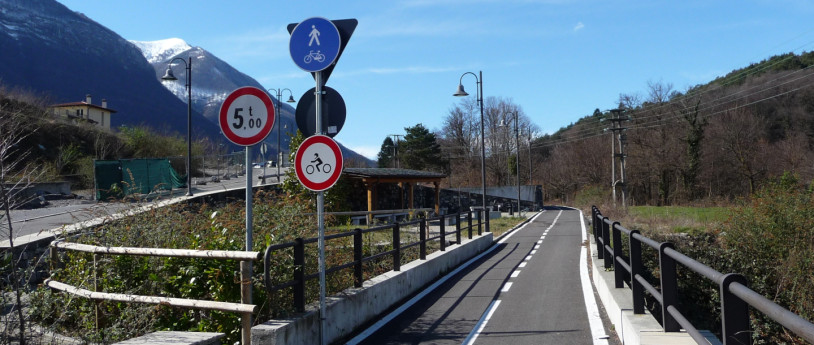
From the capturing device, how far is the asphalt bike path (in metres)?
7.05

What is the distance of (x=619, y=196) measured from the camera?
54125mm

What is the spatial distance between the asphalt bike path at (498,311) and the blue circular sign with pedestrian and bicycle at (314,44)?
3.17 meters

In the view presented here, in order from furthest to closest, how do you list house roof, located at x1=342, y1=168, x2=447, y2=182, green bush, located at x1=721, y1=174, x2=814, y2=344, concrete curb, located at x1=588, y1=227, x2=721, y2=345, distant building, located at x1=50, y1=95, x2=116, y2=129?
distant building, located at x1=50, y1=95, x2=116, y2=129 → house roof, located at x1=342, y1=168, x2=447, y2=182 → green bush, located at x1=721, y1=174, x2=814, y2=344 → concrete curb, located at x1=588, y1=227, x2=721, y2=345

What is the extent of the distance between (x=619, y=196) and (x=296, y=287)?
170 ft

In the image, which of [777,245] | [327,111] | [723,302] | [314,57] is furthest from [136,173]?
[723,302]

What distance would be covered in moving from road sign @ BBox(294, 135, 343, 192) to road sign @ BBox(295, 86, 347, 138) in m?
0.41

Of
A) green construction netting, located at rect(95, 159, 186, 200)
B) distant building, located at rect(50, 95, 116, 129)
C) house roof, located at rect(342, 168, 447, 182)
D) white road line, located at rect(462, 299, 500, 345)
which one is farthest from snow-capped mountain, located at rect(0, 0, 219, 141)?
white road line, located at rect(462, 299, 500, 345)

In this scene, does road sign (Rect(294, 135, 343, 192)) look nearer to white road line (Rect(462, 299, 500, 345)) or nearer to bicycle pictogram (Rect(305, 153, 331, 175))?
bicycle pictogram (Rect(305, 153, 331, 175))

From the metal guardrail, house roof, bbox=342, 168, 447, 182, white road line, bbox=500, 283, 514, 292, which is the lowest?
white road line, bbox=500, 283, 514, 292

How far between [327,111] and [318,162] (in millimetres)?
698

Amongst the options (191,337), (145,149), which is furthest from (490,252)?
(145,149)

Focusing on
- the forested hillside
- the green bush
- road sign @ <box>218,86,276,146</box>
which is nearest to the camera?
road sign @ <box>218,86,276,146</box>

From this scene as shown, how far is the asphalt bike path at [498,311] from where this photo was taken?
705 cm

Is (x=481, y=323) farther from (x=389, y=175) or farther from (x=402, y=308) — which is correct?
(x=389, y=175)
